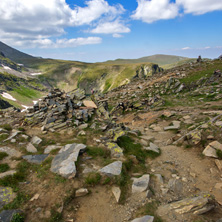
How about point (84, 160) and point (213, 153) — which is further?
point (213, 153)

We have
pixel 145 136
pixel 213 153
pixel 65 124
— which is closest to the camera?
pixel 213 153

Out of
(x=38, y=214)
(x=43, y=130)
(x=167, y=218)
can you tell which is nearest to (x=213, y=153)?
(x=167, y=218)

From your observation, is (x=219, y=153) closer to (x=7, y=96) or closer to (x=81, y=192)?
(x=81, y=192)

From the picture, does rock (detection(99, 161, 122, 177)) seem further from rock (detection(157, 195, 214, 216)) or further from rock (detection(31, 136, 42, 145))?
rock (detection(31, 136, 42, 145))

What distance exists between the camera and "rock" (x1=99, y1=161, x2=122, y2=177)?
10.7 m

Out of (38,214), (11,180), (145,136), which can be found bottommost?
(145,136)

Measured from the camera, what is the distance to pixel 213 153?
43.0 ft

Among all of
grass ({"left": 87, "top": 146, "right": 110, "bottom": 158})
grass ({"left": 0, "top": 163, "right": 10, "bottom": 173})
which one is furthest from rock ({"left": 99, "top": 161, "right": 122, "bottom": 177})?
grass ({"left": 0, "top": 163, "right": 10, "bottom": 173})

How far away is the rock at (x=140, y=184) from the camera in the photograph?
32.5 feet

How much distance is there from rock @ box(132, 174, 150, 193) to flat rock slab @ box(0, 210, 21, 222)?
696 cm

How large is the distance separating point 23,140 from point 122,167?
34.4ft

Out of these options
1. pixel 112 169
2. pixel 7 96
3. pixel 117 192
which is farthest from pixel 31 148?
pixel 7 96

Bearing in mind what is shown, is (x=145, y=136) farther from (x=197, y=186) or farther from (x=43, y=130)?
(x=43, y=130)

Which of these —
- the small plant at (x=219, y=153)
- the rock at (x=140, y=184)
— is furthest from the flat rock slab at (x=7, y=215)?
the small plant at (x=219, y=153)
